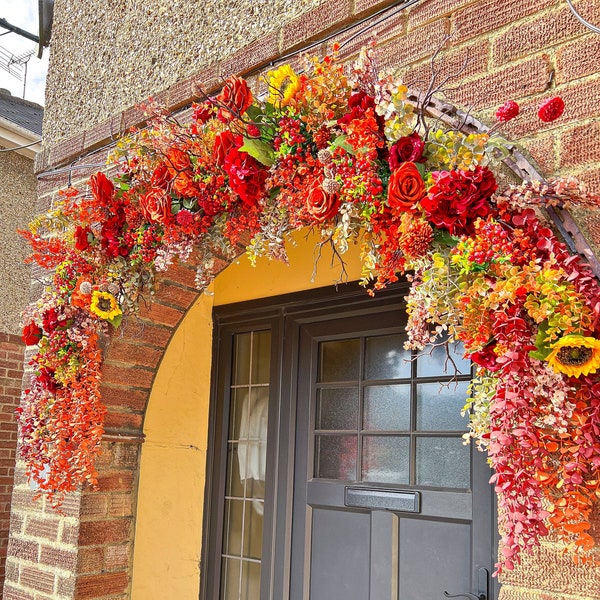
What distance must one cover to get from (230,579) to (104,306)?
5.21 ft

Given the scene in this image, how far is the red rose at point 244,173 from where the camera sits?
1888 millimetres

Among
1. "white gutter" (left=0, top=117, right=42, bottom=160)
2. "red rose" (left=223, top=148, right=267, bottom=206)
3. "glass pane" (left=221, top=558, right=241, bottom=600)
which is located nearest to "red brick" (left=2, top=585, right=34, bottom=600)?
"glass pane" (left=221, top=558, right=241, bottom=600)

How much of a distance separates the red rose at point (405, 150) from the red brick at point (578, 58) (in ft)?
1.29

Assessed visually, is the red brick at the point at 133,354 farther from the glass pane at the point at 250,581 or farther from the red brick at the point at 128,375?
the glass pane at the point at 250,581

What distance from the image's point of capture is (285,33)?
2.34m

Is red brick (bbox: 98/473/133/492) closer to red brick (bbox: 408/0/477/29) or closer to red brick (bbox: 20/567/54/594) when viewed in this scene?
red brick (bbox: 20/567/54/594)

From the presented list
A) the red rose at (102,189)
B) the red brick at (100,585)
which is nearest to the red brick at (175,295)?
the red rose at (102,189)

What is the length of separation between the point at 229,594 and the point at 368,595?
A: 86cm

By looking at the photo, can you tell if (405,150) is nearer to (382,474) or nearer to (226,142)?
(226,142)

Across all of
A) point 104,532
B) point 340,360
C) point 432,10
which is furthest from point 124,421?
point 432,10

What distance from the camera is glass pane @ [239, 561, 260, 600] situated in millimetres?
3180

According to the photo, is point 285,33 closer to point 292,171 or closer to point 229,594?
point 292,171

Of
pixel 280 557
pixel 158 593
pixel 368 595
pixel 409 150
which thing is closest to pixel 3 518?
pixel 158 593

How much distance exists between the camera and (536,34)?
1.70 m
